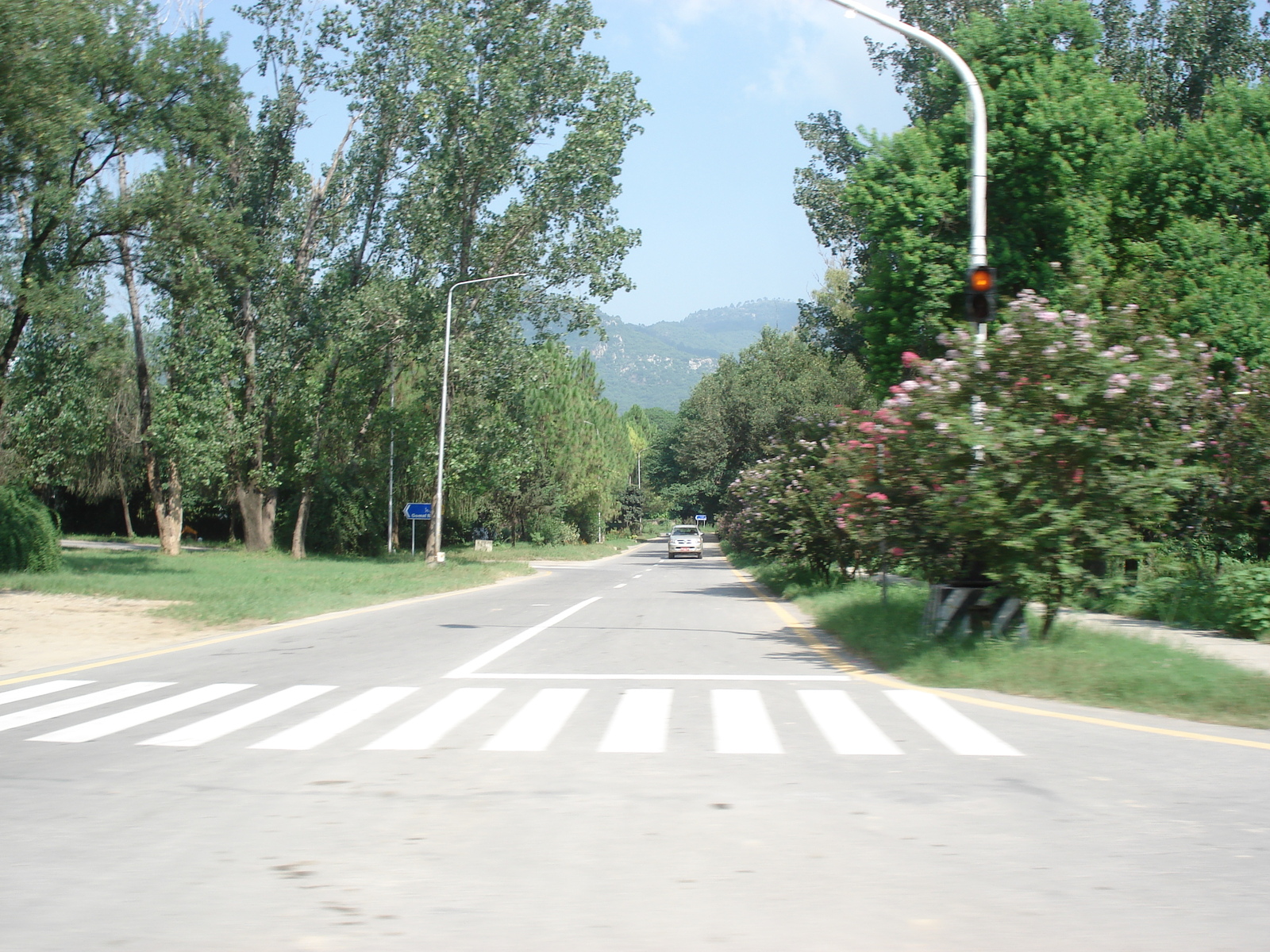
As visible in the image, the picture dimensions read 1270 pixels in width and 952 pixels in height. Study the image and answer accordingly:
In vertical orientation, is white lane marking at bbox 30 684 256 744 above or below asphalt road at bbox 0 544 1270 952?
below

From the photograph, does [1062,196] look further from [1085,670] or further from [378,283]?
[378,283]

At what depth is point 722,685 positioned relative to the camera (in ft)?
35.6

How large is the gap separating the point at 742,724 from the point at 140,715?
4963 millimetres

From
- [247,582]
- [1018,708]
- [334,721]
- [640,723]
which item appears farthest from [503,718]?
[247,582]

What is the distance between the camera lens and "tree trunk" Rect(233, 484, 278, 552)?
46.8 meters

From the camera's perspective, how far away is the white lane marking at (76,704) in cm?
873

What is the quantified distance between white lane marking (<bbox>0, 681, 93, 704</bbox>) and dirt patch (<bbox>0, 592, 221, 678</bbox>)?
45.8 inches

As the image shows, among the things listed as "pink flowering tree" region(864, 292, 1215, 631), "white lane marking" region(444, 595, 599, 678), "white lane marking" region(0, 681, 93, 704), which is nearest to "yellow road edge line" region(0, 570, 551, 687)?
"white lane marking" region(0, 681, 93, 704)

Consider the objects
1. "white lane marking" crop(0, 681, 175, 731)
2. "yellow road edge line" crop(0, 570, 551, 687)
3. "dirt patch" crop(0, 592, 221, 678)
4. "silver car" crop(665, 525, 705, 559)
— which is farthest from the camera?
"silver car" crop(665, 525, 705, 559)

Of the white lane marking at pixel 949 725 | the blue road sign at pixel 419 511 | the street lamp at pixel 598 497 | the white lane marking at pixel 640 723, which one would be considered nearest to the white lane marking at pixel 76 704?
the white lane marking at pixel 640 723

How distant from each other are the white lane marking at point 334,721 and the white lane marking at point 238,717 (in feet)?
1.41

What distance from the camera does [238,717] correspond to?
881 centimetres

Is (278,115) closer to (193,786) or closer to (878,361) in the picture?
(878,361)

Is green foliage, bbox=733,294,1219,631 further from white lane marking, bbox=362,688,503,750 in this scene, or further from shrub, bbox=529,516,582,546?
shrub, bbox=529,516,582,546
